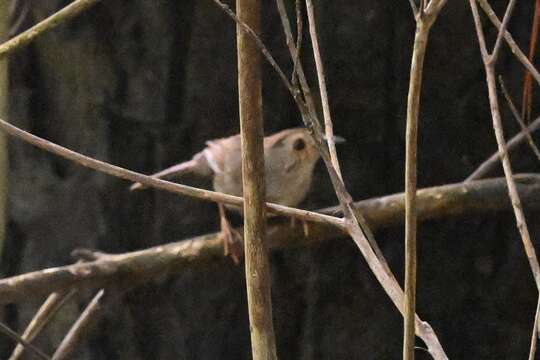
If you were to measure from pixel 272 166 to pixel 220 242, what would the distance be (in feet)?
1.30

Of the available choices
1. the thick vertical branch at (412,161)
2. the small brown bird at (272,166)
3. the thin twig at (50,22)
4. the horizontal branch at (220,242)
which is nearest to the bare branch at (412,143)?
the thick vertical branch at (412,161)

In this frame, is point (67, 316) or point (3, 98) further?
point (67, 316)

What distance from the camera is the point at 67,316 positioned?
2.73 meters

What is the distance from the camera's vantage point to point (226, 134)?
2609 mm

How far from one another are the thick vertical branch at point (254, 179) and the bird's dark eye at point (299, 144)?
4.58 feet

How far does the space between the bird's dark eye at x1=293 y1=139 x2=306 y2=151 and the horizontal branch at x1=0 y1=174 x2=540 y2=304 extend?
0.24 meters

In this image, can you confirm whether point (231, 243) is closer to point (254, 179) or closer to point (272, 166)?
point (272, 166)

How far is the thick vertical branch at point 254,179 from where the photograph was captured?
988 millimetres

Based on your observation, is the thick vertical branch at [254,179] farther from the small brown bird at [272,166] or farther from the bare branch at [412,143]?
the small brown bird at [272,166]

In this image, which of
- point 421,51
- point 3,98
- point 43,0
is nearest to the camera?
point 421,51

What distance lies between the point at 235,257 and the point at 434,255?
2.57 feet

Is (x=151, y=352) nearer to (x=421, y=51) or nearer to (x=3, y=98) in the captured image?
(x=3, y=98)

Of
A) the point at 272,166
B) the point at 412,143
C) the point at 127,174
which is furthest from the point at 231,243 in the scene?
the point at 412,143

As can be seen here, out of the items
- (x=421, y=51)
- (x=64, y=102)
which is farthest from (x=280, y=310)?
(x=421, y=51)
